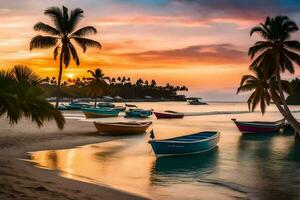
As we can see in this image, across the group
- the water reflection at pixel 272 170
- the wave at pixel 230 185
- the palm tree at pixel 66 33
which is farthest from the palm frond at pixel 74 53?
the wave at pixel 230 185

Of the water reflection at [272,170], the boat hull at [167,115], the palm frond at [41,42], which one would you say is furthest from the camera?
the boat hull at [167,115]

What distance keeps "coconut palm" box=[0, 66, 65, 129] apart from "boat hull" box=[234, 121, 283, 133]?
4287cm

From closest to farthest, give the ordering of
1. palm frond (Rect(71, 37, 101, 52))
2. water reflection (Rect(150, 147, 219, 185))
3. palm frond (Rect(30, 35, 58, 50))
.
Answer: water reflection (Rect(150, 147, 219, 185)), palm frond (Rect(30, 35, 58, 50)), palm frond (Rect(71, 37, 101, 52))

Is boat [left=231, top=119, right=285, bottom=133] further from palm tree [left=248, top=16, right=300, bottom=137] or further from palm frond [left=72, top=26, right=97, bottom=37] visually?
palm frond [left=72, top=26, right=97, bottom=37]

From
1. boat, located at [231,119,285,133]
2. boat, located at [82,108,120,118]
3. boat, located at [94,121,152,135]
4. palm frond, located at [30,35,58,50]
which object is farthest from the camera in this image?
boat, located at [82,108,120,118]

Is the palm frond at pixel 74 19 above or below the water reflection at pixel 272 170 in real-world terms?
above

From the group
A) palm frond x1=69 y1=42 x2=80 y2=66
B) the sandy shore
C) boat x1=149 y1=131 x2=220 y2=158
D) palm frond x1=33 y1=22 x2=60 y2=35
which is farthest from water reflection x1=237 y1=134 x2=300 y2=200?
palm frond x1=33 y1=22 x2=60 y2=35

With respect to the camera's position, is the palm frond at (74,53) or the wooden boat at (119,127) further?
the palm frond at (74,53)

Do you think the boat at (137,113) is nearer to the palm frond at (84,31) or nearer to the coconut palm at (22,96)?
the palm frond at (84,31)

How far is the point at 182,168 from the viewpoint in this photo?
25.0 m

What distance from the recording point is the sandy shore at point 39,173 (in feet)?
39.7

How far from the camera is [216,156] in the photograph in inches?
1232

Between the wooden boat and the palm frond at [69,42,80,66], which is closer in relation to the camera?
the wooden boat

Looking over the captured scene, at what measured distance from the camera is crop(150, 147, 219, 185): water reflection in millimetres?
21312
